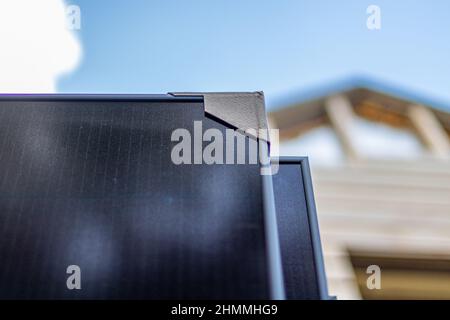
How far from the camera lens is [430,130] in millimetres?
4621

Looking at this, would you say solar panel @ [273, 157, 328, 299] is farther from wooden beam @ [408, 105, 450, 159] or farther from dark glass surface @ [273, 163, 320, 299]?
wooden beam @ [408, 105, 450, 159]

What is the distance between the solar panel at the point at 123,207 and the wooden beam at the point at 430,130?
296 cm

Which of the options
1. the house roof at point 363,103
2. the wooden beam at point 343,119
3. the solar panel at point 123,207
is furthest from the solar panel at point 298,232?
the house roof at point 363,103

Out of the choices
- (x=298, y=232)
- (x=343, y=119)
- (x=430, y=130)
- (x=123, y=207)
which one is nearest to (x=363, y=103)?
(x=343, y=119)

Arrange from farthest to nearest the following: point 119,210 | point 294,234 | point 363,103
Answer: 1. point 363,103
2. point 294,234
3. point 119,210

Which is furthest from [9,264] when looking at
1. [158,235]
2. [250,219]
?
[250,219]

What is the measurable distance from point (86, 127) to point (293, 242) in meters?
1.06

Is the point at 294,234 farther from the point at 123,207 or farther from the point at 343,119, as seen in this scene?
the point at 343,119

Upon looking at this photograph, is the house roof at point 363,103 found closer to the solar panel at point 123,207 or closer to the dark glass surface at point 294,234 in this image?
the dark glass surface at point 294,234

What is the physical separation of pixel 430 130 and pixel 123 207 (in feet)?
12.4

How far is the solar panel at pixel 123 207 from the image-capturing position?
1524 millimetres

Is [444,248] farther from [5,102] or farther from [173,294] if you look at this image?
[5,102]

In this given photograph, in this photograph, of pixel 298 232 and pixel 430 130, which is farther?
pixel 430 130
